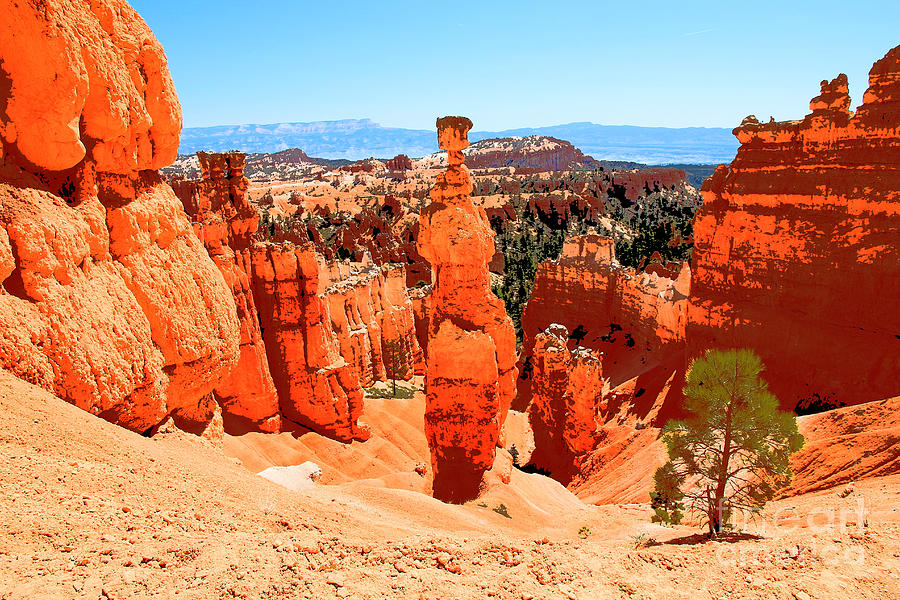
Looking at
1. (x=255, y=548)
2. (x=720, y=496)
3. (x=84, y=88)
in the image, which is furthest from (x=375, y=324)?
(x=255, y=548)

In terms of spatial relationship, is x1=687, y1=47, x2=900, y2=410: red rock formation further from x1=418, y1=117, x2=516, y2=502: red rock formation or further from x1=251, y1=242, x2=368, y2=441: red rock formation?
x1=251, y1=242, x2=368, y2=441: red rock formation

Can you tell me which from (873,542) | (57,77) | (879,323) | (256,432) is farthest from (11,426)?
(879,323)

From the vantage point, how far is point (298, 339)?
20078mm

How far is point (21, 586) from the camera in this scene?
12.3 ft

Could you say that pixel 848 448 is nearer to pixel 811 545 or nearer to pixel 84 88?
pixel 811 545

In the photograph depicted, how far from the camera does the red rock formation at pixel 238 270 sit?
18.4 metres

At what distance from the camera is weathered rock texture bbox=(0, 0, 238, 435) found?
5348 millimetres

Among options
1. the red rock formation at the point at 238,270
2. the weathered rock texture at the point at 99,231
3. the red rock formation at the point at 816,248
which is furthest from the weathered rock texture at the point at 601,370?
the weathered rock texture at the point at 99,231

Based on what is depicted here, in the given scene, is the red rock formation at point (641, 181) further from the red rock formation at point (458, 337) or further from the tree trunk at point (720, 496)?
the tree trunk at point (720, 496)

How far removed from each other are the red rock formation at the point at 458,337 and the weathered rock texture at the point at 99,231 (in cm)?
808

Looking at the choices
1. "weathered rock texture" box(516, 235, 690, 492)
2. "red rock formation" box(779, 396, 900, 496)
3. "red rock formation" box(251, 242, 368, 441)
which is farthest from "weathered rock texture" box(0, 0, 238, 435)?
"weathered rock texture" box(516, 235, 690, 492)

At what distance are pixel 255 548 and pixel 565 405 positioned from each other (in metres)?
18.4

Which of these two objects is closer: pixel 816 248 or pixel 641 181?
pixel 816 248

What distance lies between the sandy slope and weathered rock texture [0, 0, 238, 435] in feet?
1.78
